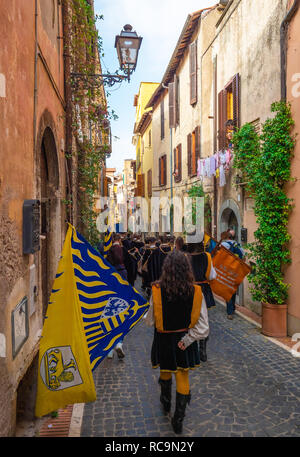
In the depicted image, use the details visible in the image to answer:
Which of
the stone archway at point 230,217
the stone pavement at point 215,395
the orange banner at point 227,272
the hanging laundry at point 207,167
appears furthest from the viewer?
the hanging laundry at point 207,167

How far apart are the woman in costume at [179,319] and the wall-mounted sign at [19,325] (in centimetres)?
134

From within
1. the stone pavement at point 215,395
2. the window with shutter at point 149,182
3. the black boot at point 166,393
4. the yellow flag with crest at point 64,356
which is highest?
the window with shutter at point 149,182

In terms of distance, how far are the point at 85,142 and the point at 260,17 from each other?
16.0ft

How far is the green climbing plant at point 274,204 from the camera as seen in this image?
21.4ft

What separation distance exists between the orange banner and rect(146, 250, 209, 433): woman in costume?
3.10m

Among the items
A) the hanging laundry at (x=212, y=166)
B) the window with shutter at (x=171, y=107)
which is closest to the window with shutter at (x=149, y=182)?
the window with shutter at (x=171, y=107)

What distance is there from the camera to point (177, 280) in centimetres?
354

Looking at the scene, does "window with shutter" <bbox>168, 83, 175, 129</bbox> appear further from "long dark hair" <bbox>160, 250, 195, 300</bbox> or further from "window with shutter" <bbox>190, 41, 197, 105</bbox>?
"long dark hair" <bbox>160, 250, 195, 300</bbox>

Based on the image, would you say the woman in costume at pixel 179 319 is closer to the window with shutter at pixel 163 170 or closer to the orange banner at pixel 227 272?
the orange banner at pixel 227 272

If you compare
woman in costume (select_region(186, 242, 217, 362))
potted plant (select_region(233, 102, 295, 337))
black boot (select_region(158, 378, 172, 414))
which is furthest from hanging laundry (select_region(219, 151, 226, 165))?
black boot (select_region(158, 378, 172, 414))

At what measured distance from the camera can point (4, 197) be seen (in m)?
3.17

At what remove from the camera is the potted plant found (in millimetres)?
6520

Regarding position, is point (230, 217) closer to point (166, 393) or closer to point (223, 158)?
point (223, 158)
